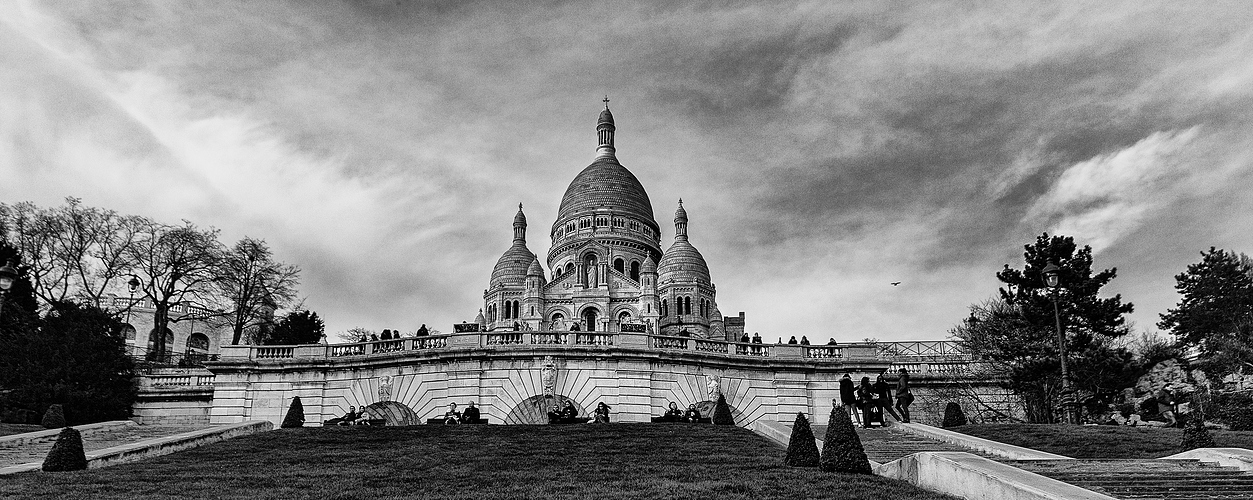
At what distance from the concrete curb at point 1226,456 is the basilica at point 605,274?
76061mm

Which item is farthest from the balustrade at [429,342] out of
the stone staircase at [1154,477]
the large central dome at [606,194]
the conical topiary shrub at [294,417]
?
the large central dome at [606,194]

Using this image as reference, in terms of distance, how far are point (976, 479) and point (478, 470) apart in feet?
26.9

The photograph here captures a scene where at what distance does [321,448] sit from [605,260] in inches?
3672

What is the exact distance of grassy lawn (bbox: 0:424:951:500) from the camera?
13.5m

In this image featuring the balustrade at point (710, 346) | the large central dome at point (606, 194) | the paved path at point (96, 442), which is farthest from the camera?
the large central dome at point (606, 194)

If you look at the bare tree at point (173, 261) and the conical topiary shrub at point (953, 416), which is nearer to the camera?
the conical topiary shrub at point (953, 416)

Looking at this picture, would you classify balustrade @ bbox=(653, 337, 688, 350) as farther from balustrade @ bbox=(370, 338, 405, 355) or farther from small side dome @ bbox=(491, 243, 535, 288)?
small side dome @ bbox=(491, 243, 535, 288)

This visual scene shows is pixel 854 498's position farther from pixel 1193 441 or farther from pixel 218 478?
pixel 218 478

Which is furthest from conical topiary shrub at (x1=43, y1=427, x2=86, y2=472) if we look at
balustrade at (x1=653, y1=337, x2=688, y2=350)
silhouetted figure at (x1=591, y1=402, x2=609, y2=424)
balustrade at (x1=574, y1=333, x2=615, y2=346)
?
balustrade at (x1=653, y1=337, x2=688, y2=350)

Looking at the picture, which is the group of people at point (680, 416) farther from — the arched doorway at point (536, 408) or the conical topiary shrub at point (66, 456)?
the conical topiary shrub at point (66, 456)

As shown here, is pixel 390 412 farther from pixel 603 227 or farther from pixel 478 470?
pixel 603 227

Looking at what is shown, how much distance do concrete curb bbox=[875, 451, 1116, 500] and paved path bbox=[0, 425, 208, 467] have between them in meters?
17.3

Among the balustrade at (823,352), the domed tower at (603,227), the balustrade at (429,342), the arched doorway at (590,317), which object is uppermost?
the domed tower at (603,227)

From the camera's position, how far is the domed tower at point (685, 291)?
340 ft
